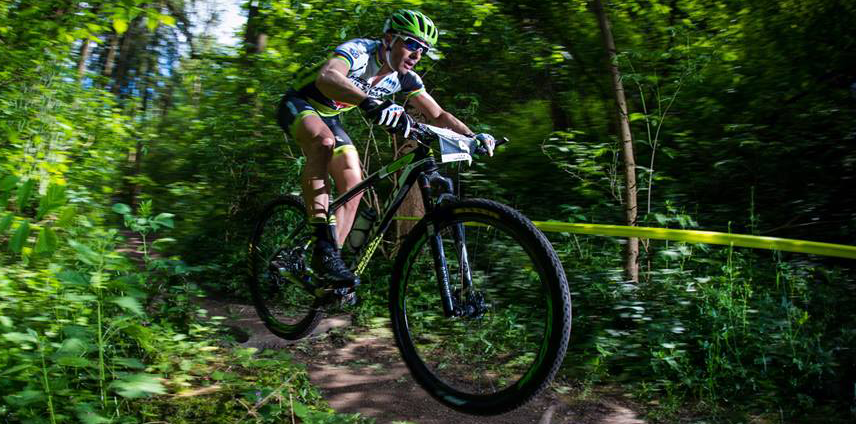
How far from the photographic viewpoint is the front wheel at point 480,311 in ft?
8.20

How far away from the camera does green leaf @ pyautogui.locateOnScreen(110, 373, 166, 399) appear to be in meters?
2.54

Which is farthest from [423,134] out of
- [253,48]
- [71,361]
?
[253,48]

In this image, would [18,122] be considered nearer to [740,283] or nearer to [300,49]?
[300,49]

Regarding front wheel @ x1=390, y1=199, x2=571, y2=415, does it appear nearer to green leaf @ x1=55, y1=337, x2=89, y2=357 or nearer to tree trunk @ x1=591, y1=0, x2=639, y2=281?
tree trunk @ x1=591, y1=0, x2=639, y2=281

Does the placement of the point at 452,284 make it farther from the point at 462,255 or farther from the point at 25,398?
the point at 25,398

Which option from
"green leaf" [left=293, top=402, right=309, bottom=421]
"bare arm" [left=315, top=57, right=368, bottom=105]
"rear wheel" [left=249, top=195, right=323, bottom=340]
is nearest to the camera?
"green leaf" [left=293, top=402, right=309, bottom=421]

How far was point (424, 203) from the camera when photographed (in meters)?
2.96

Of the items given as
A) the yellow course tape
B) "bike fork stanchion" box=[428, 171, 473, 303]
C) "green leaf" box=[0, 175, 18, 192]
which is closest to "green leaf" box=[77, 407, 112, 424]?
"green leaf" box=[0, 175, 18, 192]

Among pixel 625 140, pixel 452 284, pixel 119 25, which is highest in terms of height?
pixel 119 25

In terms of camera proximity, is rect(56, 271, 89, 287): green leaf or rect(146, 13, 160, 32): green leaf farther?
rect(146, 13, 160, 32): green leaf

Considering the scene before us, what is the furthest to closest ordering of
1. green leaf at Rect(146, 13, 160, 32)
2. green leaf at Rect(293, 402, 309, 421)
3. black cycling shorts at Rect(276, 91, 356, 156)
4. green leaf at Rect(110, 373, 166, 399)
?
green leaf at Rect(146, 13, 160, 32) → black cycling shorts at Rect(276, 91, 356, 156) → green leaf at Rect(293, 402, 309, 421) → green leaf at Rect(110, 373, 166, 399)

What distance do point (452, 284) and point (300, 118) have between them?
1.46m

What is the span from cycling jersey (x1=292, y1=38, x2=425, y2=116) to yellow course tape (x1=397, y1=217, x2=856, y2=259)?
147cm

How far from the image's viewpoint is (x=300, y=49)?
6629 millimetres
